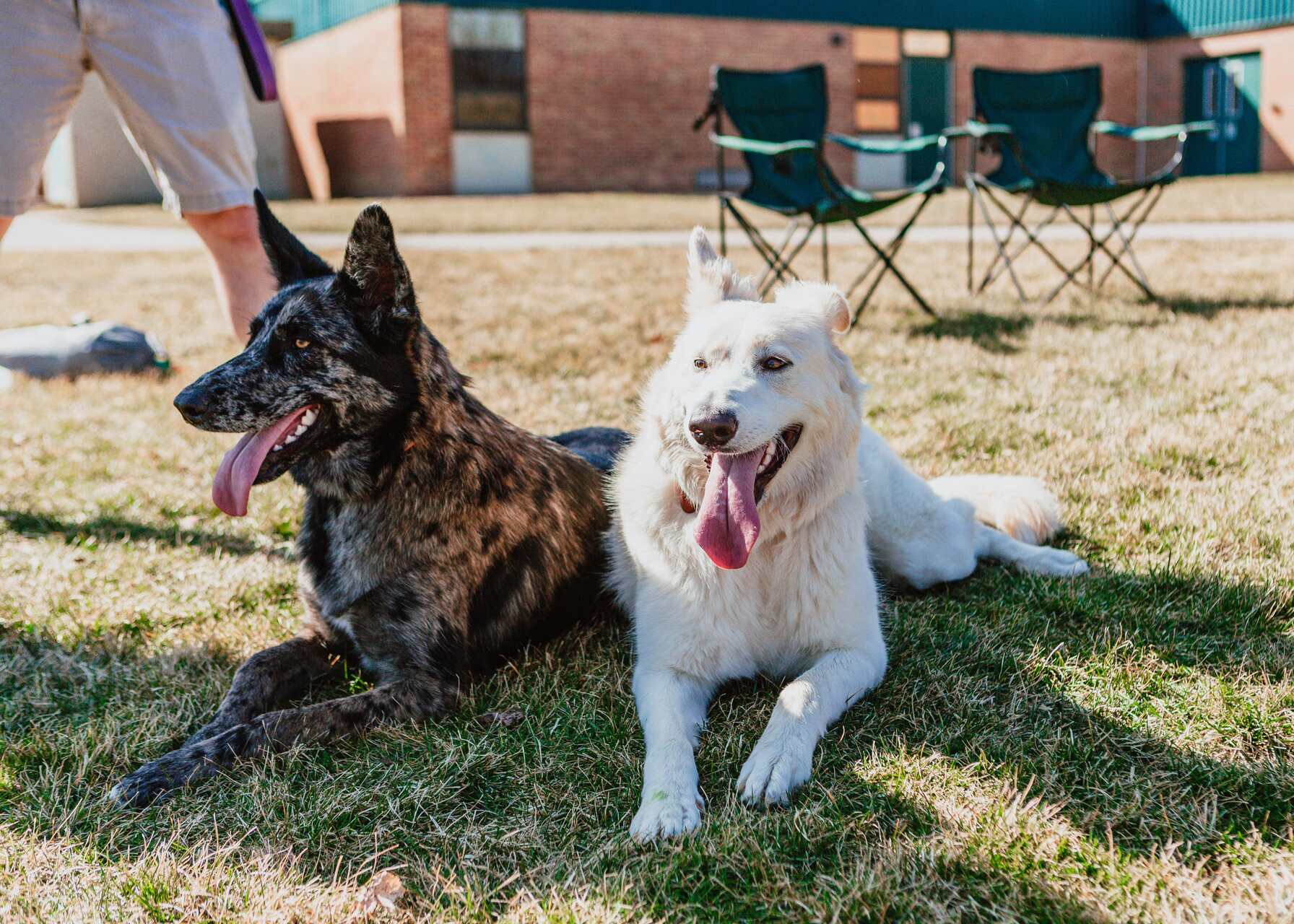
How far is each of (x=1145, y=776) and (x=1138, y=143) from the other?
102 feet

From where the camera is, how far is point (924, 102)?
2870 centimetres

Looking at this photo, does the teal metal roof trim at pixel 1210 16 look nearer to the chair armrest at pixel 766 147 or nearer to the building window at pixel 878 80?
the building window at pixel 878 80

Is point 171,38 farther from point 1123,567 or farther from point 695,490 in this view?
point 1123,567

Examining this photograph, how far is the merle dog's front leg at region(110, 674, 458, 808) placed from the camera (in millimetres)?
2516

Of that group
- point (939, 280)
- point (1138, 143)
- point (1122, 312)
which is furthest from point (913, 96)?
point (1122, 312)

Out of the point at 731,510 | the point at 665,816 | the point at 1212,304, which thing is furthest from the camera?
the point at 1212,304

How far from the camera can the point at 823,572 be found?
9.16 feet

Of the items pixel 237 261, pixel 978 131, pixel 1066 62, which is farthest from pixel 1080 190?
pixel 1066 62

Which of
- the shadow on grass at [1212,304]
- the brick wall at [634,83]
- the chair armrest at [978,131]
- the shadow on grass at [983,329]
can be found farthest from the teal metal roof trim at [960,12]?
the shadow on grass at [1212,304]

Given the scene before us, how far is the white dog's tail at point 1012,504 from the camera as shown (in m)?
3.81

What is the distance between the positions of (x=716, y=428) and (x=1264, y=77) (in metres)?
31.5

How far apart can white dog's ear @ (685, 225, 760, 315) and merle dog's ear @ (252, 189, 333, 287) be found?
1.05 meters

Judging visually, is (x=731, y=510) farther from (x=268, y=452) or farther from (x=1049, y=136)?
(x=1049, y=136)

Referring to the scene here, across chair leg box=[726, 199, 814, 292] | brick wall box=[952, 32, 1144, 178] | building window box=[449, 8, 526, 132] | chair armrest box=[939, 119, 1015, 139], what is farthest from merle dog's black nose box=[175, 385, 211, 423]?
brick wall box=[952, 32, 1144, 178]
